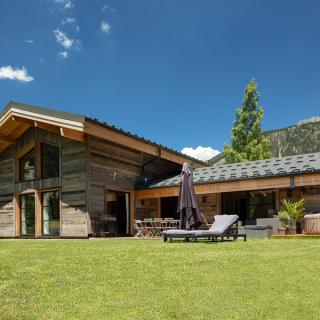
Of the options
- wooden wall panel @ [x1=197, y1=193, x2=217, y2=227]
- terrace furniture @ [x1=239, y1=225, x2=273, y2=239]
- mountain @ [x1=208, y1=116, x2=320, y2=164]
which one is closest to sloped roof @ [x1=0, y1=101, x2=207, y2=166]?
wooden wall panel @ [x1=197, y1=193, x2=217, y2=227]

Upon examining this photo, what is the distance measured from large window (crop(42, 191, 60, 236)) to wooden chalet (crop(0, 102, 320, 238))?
1.6 inches

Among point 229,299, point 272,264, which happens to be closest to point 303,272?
point 272,264

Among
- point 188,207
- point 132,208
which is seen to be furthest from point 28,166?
point 188,207

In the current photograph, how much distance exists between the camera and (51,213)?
17.0 meters

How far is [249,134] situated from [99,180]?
1670 cm

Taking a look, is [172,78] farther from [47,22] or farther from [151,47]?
[47,22]

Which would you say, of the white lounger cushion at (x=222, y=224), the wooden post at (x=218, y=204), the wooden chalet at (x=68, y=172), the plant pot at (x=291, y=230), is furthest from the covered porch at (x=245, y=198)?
the white lounger cushion at (x=222, y=224)

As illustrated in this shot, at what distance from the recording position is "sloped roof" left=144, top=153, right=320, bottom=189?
573 inches

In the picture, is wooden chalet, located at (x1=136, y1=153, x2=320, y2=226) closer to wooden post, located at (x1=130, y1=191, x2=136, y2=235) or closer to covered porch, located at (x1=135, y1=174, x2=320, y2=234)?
covered porch, located at (x1=135, y1=174, x2=320, y2=234)

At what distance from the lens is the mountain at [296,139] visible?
143 m

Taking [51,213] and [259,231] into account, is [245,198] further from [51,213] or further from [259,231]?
[51,213]

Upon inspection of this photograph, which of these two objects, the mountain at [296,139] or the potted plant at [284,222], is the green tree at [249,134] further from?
the mountain at [296,139]

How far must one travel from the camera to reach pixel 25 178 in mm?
18375

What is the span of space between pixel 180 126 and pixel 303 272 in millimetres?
28573
